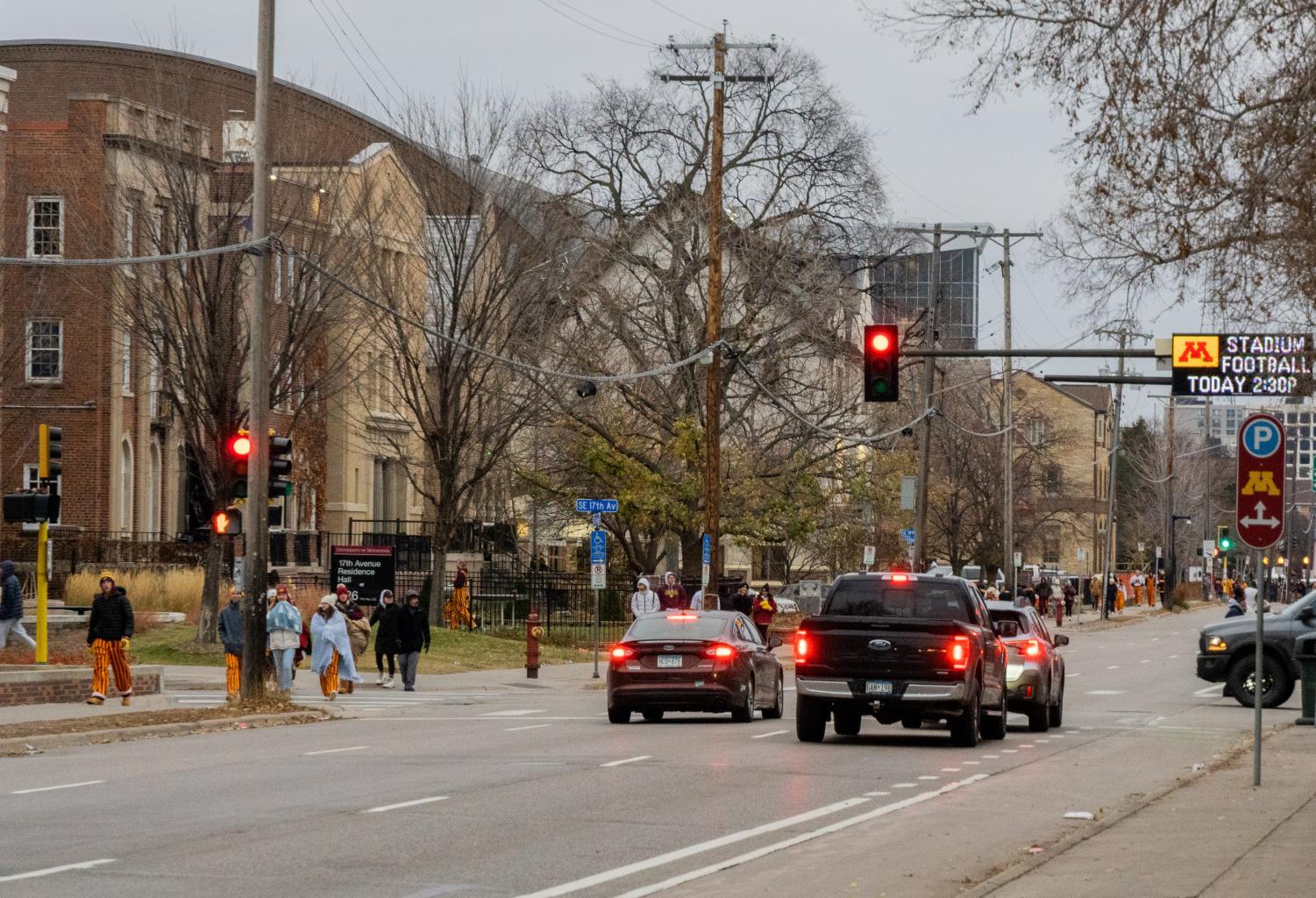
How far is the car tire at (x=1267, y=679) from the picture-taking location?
98.1ft

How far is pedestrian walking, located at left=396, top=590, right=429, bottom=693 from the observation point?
3244cm

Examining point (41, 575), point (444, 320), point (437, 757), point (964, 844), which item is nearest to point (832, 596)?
point (437, 757)

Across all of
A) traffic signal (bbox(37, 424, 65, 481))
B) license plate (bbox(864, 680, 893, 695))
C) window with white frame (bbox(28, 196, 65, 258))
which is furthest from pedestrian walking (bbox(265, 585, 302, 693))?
window with white frame (bbox(28, 196, 65, 258))

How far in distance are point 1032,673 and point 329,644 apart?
1097 centimetres

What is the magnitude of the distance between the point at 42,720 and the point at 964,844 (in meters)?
13.7

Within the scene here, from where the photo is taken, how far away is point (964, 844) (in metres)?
13.0

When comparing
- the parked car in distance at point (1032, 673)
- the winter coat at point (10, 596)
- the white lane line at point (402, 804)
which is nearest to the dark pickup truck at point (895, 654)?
the parked car in distance at point (1032, 673)

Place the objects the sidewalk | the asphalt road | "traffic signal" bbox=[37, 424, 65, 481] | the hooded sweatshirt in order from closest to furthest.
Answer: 1. the sidewalk
2. the asphalt road
3. "traffic signal" bbox=[37, 424, 65, 481]
4. the hooded sweatshirt

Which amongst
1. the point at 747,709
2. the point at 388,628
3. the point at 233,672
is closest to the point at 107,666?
the point at 233,672

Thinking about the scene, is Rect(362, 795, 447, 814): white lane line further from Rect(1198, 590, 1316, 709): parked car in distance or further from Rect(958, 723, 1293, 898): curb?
Rect(1198, 590, 1316, 709): parked car in distance

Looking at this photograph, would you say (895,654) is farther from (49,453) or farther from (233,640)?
(49,453)

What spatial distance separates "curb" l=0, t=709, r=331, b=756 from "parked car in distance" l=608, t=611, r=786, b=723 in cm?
424

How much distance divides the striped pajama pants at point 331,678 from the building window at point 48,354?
2032 cm

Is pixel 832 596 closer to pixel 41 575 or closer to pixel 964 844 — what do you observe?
pixel 964 844
